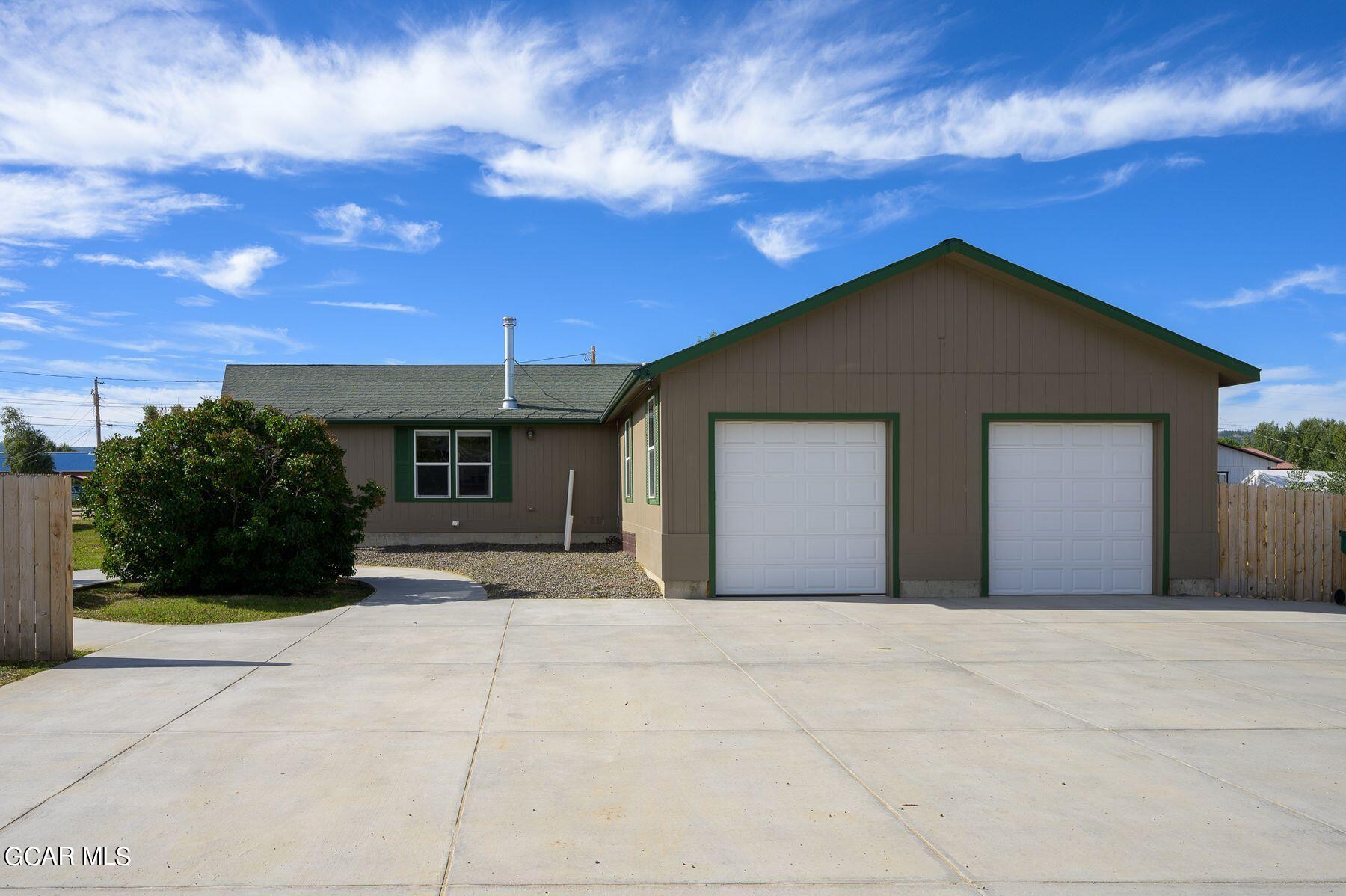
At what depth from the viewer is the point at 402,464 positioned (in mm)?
20016

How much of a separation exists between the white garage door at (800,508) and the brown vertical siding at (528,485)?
25.0ft

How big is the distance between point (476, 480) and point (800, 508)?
9947mm

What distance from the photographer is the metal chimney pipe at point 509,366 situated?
2089 centimetres

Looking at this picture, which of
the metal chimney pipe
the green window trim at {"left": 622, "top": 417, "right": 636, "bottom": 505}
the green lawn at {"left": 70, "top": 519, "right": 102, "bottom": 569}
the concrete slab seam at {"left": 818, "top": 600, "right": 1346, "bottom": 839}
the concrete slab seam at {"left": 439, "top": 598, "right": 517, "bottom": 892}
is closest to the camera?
the concrete slab seam at {"left": 439, "top": 598, "right": 517, "bottom": 892}

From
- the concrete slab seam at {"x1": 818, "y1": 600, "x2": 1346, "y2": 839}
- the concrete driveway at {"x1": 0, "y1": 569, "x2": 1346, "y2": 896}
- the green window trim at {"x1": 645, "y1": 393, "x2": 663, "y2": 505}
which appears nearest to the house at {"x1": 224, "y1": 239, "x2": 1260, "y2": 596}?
the green window trim at {"x1": 645, "y1": 393, "x2": 663, "y2": 505}

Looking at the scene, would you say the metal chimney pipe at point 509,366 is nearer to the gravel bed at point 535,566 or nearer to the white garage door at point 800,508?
the gravel bed at point 535,566

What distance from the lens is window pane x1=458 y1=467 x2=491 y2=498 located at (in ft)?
66.4

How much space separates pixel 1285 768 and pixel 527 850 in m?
4.43

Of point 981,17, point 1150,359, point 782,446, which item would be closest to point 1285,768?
point 782,446

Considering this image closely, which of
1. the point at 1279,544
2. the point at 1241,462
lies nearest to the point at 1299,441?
the point at 1241,462

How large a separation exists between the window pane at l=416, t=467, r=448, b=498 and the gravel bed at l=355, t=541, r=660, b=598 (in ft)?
3.97

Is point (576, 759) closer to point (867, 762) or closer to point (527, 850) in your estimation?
point (527, 850)

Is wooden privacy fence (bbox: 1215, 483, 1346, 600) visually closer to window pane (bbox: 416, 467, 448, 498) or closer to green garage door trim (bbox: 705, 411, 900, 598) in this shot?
green garage door trim (bbox: 705, 411, 900, 598)

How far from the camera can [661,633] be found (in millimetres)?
9492
